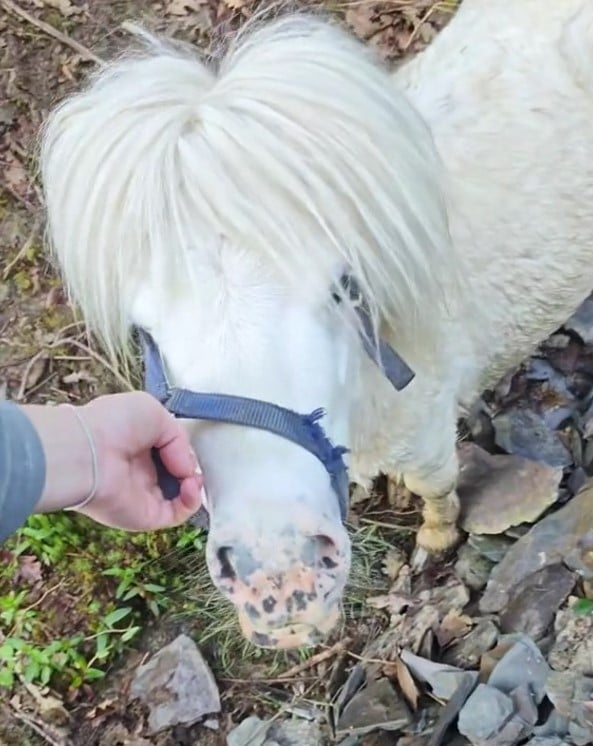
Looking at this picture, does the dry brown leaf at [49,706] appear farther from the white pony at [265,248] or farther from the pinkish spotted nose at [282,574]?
the pinkish spotted nose at [282,574]

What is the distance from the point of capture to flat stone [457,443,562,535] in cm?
265

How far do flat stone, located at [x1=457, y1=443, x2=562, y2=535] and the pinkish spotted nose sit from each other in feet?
4.00

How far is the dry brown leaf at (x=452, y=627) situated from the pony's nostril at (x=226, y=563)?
1.16m

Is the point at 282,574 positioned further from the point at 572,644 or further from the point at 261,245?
the point at 572,644

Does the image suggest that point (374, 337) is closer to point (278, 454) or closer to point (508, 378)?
point (278, 454)

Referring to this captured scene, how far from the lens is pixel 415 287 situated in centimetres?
178

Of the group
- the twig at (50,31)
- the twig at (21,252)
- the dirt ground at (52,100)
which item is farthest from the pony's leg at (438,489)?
the twig at (50,31)

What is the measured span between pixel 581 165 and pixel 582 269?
0.91ft

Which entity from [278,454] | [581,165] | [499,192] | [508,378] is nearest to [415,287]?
[278,454]

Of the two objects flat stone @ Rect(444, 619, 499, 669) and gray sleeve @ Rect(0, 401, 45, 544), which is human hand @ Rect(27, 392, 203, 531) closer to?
gray sleeve @ Rect(0, 401, 45, 544)

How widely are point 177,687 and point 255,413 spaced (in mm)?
1608

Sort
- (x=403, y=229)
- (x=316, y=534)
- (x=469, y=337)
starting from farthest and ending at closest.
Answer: (x=469, y=337), (x=403, y=229), (x=316, y=534)

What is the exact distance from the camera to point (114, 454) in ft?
5.32

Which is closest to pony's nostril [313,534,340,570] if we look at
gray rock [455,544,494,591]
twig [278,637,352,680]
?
gray rock [455,544,494,591]
